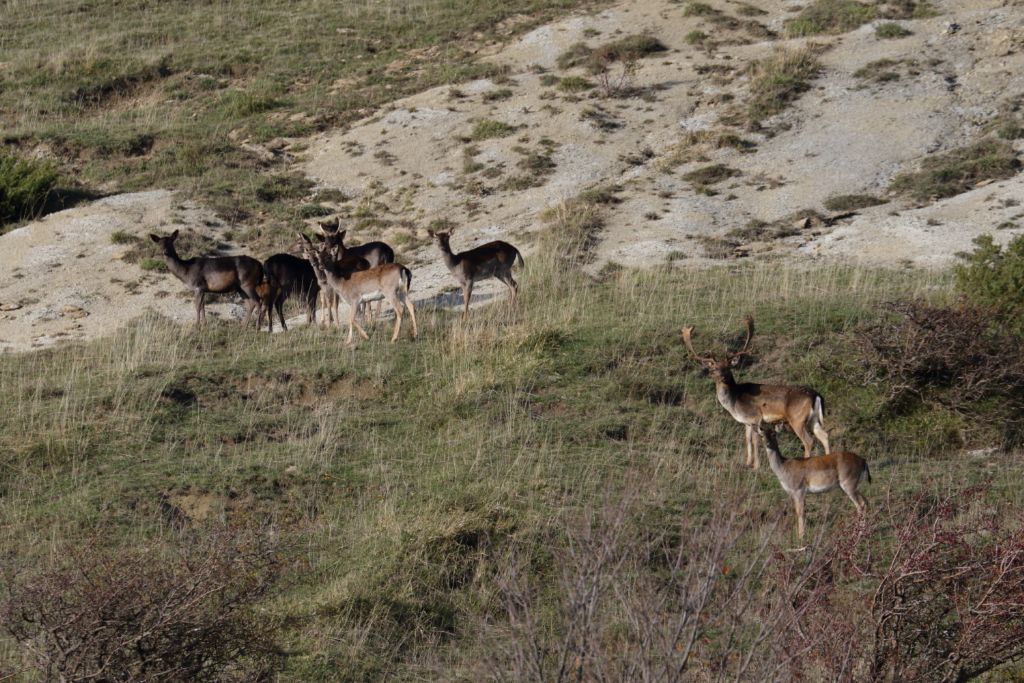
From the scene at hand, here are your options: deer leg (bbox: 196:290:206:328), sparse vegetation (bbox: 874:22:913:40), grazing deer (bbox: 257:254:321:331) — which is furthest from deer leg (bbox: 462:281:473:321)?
sparse vegetation (bbox: 874:22:913:40)

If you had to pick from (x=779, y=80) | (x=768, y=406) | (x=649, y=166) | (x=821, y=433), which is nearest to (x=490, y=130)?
(x=649, y=166)

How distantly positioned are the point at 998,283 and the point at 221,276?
37.7 ft

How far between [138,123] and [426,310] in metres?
16.7

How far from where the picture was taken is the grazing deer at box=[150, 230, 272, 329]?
2017cm

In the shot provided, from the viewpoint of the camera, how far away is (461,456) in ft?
44.3

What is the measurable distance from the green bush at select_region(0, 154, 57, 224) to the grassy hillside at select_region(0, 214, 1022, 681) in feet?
28.6

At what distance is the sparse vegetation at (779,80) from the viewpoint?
1088 inches

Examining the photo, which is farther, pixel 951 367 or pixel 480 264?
pixel 480 264

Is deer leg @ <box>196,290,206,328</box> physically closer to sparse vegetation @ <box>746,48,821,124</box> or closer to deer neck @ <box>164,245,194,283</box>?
deer neck @ <box>164,245,194,283</box>

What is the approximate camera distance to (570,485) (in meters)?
12.7

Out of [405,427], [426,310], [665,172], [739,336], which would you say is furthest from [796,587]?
[665,172]

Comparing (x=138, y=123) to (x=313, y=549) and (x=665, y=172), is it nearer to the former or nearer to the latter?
(x=665, y=172)

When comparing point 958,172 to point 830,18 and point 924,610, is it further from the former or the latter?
point 924,610

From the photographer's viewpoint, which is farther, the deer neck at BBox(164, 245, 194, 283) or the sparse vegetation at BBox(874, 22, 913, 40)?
the sparse vegetation at BBox(874, 22, 913, 40)
